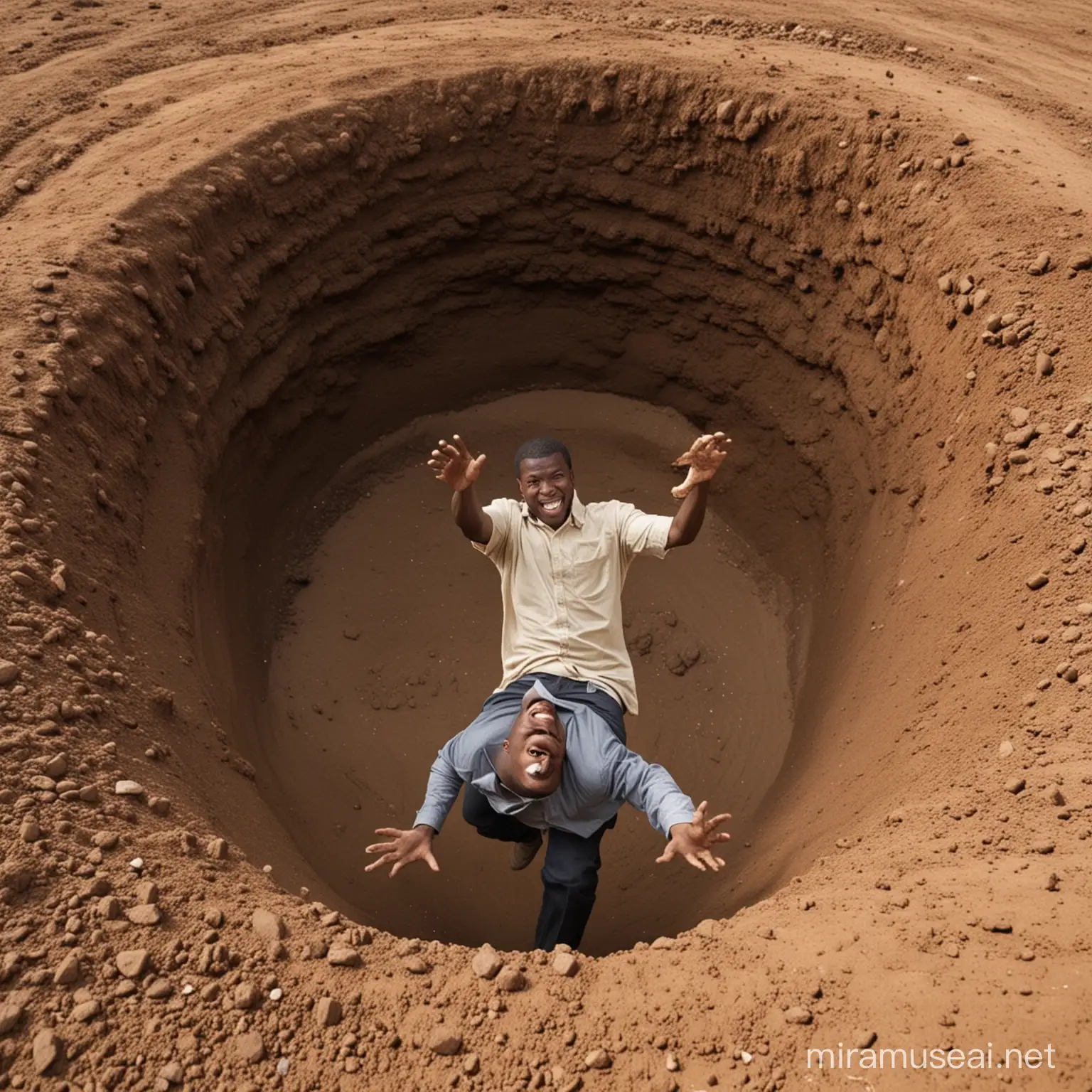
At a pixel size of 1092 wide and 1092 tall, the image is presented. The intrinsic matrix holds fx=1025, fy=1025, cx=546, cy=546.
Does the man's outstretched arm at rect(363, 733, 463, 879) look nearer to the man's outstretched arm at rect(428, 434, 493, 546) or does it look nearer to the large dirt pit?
the large dirt pit

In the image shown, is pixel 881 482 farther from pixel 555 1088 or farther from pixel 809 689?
pixel 555 1088

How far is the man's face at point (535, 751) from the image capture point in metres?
3.56

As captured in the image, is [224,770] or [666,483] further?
[666,483]

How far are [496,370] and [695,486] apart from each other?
111 inches

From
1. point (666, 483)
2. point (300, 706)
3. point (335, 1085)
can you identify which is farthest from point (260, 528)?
point (335, 1085)

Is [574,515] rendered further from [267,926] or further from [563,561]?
[267,926]

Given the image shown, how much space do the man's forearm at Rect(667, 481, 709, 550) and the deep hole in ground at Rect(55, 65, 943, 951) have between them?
144 cm

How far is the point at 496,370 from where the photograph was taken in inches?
253

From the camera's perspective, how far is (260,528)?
18.0ft

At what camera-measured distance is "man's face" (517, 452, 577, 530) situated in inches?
162

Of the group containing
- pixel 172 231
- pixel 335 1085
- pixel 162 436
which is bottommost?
pixel 335 1085

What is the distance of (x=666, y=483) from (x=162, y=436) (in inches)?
118

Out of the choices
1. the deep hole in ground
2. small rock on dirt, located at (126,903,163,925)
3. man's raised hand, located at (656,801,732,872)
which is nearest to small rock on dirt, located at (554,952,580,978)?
man's raised hand, located at (656,801,732,872)

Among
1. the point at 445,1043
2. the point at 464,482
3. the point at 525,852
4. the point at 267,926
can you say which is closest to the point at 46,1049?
the point at 267,926
